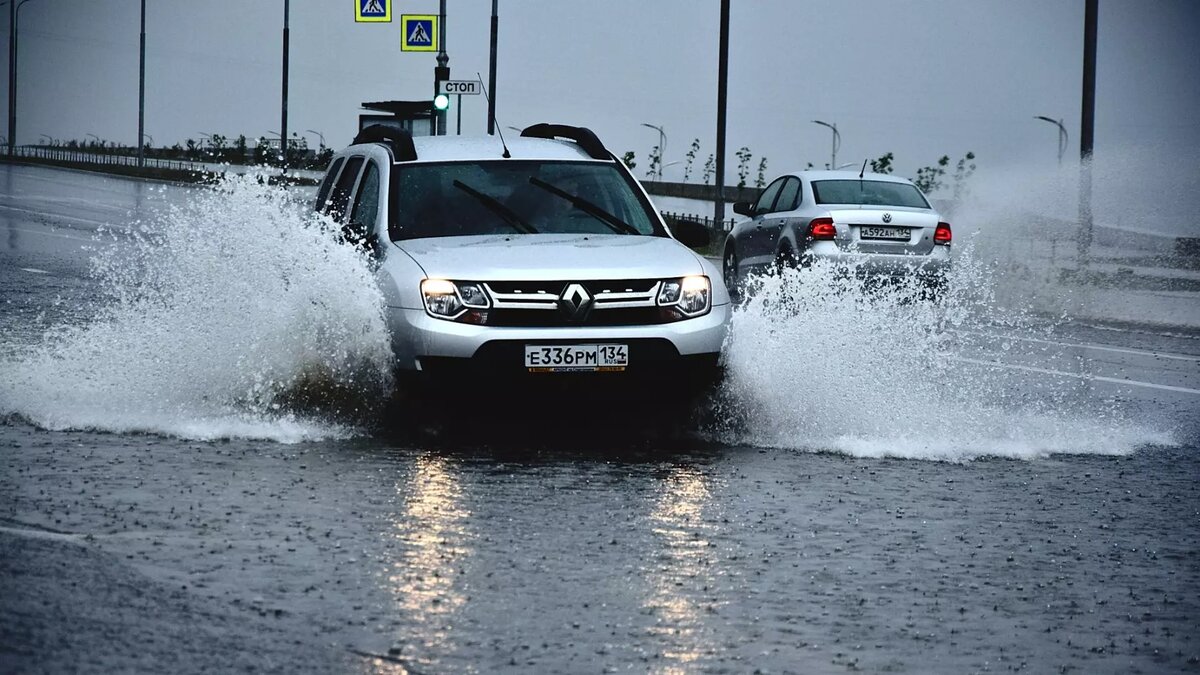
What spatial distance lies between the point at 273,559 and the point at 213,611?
886mm

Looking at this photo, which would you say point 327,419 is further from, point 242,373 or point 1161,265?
point 1161,265

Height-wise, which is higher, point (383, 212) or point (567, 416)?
point (383, 212)

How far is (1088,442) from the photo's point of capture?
36.0 feet

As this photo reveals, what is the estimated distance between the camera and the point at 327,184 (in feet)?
44.5

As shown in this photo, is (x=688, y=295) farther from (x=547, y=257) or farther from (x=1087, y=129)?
(x=1087, y=129)

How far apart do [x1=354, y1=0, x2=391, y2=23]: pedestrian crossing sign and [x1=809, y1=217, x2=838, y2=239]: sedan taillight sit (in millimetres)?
25560

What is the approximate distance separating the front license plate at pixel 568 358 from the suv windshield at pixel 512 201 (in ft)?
4.67

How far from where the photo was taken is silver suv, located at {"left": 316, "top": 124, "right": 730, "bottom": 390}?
10.1m

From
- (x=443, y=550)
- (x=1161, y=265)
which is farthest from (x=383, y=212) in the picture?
(x=1161, y=265)

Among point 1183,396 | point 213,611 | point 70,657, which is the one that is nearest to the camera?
point 70,657

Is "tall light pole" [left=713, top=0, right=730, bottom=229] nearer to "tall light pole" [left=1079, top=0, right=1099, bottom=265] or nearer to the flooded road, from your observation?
"tall light pole" [left=1079, top=0, right=1099, bottom=265]

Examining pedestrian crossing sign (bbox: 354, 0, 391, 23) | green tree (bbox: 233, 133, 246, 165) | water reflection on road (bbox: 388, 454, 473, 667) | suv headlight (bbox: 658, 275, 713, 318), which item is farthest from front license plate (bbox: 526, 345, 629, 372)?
green tree (bbox: 233, 133, 246, 165)

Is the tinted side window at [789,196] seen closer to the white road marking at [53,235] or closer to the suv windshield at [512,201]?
the suv windshield at [512,201]

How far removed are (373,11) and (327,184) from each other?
32.8 metres
